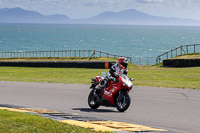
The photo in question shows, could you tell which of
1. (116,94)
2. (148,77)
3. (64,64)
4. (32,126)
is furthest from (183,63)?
(32,126)

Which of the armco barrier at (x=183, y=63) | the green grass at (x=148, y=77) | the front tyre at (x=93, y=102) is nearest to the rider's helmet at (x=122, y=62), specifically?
the front tyre at (x=93, y=102)

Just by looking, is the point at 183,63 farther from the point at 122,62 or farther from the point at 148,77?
the point at 122,62

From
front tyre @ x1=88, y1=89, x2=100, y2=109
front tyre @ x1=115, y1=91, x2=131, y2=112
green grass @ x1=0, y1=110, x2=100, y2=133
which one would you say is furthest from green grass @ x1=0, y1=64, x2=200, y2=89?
Result: green grass @ x1=0, y1=110, x2=100, y2=133

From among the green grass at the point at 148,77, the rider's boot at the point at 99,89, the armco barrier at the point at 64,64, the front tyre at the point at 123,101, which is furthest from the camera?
the armco barrier at the point at 64,64

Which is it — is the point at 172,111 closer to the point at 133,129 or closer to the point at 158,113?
the point at 158,113

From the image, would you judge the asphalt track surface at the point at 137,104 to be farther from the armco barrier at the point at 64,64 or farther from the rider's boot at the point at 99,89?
the armco barrier at the point at 64,64

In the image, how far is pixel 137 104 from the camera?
45.8 ft

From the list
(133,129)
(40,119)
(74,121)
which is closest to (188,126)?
(133,129)

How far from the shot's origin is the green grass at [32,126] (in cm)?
866

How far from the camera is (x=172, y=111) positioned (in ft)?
39.7

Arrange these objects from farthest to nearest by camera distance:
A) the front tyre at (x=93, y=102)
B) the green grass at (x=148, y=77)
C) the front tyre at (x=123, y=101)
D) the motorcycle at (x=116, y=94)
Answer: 1. the green grass at (x=148, y=77)
2. the front tyre at (x=93, y=102)
3. the front tyre at (x=123, y=101)
4. the motorcycle at (x=116, y=94)

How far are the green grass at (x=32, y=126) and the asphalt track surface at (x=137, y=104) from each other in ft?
7.10

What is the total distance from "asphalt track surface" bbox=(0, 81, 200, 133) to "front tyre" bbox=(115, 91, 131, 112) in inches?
7.1

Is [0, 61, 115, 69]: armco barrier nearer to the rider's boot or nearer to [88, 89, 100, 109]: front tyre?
[88, 89, 100, 109]: front tyre
